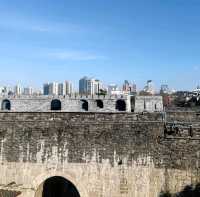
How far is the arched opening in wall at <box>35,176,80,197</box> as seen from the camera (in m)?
14.7

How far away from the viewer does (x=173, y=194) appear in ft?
41.0

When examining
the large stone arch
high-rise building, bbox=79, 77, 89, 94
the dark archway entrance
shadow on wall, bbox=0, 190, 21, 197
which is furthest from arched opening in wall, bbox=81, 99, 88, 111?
high-rise building, bbox=79, 77, 89, 94

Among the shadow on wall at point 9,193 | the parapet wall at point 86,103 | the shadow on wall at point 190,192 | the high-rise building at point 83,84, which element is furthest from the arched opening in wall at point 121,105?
the high-rise building at point 83,84

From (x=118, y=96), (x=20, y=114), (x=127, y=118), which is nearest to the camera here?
(x=127, y=118)

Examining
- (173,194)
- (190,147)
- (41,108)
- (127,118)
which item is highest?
(41,108)

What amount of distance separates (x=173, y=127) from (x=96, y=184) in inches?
122

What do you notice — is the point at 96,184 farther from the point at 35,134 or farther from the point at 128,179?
the point at 35,134

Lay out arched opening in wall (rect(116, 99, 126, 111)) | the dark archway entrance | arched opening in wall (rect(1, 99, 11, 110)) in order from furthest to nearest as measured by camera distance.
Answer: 1. arched opening in wall (rect(1, 99, 11, 110))
2. arched opening in wall (rect(116, 99, 126, 111))
3. the dark archway entrance

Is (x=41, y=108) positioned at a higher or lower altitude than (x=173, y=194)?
higher

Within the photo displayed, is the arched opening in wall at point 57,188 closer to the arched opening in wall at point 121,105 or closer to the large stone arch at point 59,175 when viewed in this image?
the large stone arch at point 59,175

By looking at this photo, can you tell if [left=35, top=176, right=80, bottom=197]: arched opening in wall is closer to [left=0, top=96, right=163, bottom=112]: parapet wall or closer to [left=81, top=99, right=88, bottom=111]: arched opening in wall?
[left=0, top=96, right=163, bottom=112]: parapet wall

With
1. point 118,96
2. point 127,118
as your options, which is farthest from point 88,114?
point 118,96

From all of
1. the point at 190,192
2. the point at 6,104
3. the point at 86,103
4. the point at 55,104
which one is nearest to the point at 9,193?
the point at 190,192

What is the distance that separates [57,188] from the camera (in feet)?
52.4
